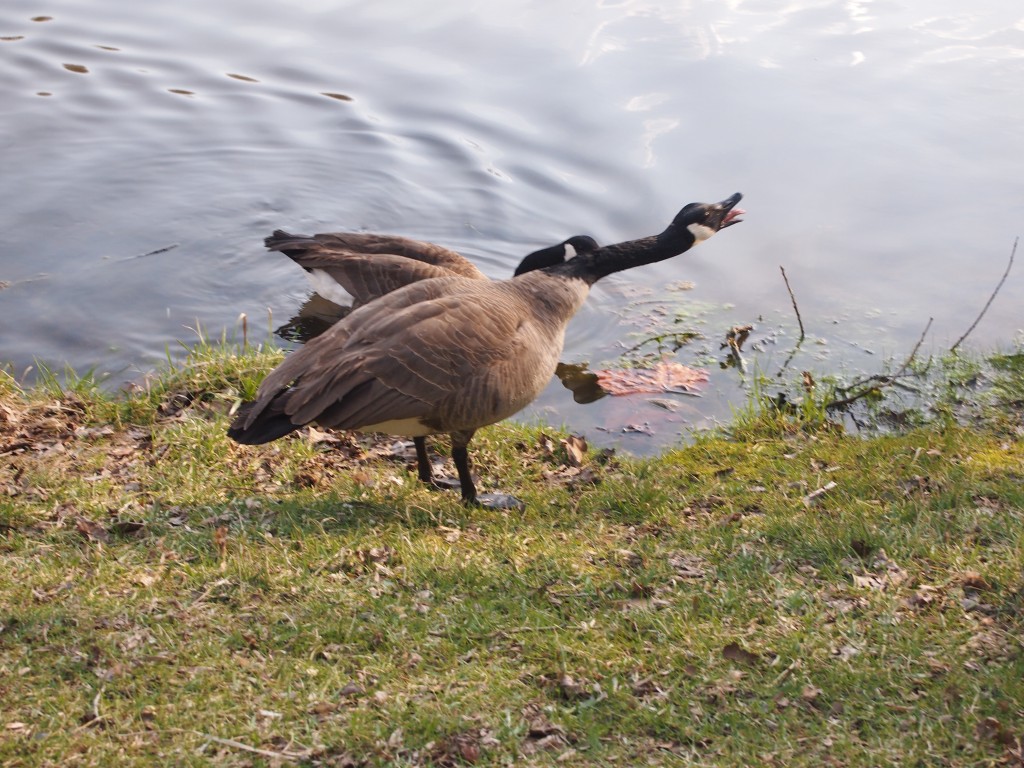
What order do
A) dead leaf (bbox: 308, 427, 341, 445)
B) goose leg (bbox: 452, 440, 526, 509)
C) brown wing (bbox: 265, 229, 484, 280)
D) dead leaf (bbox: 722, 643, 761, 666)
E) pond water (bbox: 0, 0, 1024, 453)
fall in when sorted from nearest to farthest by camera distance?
dead leaf (bbox: 722, 643, 761, 666) → goose leg (bbox: 452, 440, 526, 509) → dead leaf (bbox: 308, 427, 341, 445) → brown wing (bbox: 265, 229, 484, 280) → pond water (bbox: 0, 0, 1024, 453)

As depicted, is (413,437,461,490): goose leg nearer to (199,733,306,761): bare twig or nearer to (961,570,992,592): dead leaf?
(199,733,306,761): bare twig

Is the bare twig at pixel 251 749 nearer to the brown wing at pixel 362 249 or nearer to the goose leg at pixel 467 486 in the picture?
the goose leg at pixel 467 486

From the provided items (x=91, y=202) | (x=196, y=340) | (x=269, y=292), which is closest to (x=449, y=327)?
(x=196, y=340)

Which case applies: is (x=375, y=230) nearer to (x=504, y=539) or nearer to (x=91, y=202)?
(x=91, y=202)

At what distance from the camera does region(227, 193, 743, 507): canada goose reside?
537 cm

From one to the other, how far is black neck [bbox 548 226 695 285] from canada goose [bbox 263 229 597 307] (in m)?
0.55

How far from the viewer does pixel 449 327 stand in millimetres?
5816

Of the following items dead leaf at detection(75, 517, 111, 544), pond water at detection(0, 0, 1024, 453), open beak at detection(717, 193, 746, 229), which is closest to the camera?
dead leaf at detection(75, 517, 111, 544)

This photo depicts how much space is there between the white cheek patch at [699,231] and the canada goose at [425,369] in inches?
78.0

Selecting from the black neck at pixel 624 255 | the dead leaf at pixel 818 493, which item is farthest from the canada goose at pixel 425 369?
the dead leaf at pixel 818 493

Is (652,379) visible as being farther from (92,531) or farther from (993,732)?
(993,732)

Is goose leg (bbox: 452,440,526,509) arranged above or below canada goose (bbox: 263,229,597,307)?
below

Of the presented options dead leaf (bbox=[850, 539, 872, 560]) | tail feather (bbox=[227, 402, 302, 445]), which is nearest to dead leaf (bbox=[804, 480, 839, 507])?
dead leaf (bbox=[850, 539, 872, 560])

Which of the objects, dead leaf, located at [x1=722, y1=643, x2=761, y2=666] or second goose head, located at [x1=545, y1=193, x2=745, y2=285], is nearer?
dead leaf, located at [x1=722, y1=643, x2=761, y2=666]
